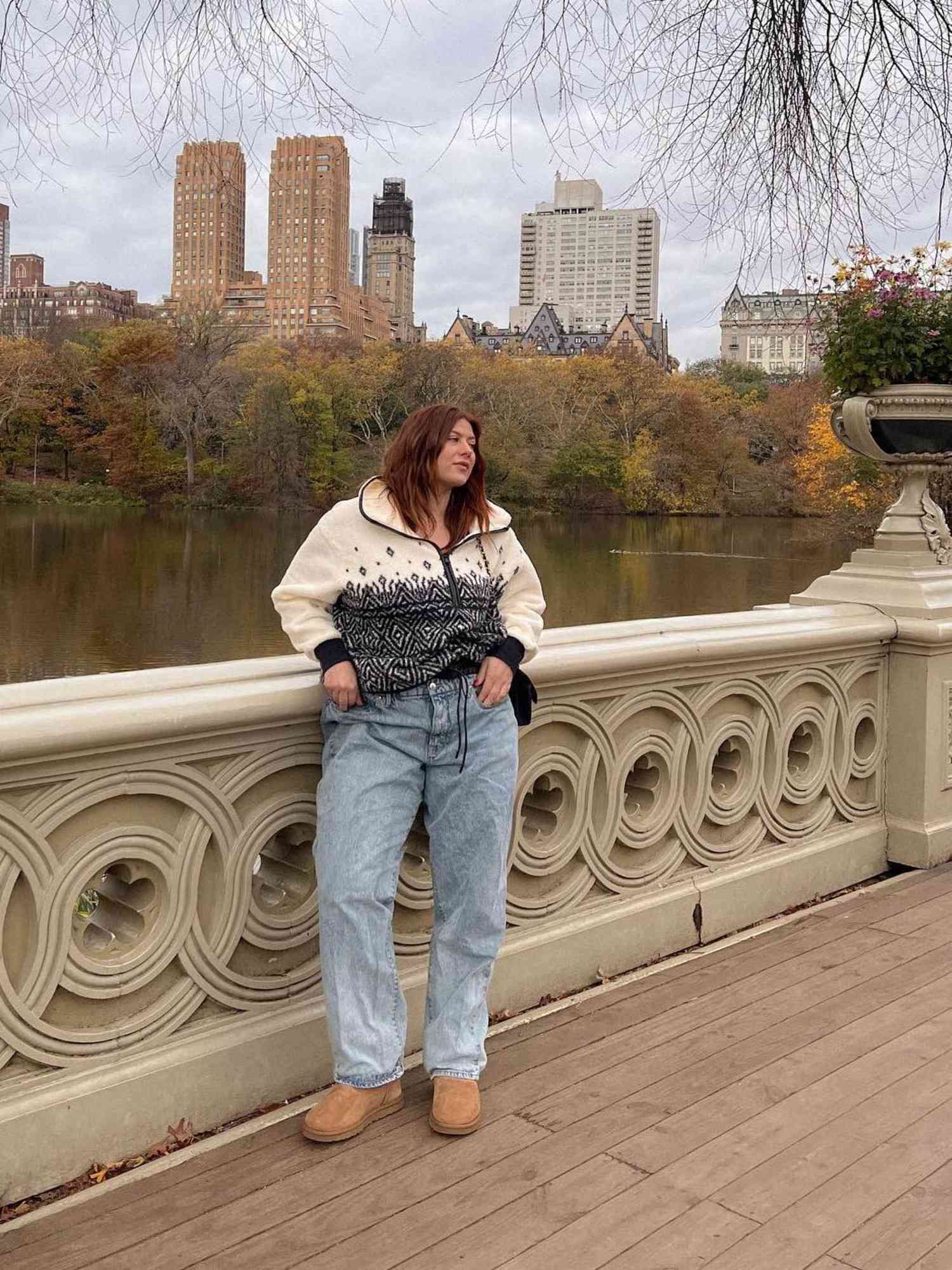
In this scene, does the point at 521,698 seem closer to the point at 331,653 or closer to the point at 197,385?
the point at 331,653

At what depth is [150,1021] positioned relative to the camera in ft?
7.70

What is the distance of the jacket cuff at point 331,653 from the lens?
238 centimetres

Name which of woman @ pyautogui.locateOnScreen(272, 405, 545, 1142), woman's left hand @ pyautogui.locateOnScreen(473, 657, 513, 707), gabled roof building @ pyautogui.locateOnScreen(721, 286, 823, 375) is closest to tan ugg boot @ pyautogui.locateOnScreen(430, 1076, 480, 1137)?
woman @ pyautogui.locateOnScreen(272, 405, 545, 1142)

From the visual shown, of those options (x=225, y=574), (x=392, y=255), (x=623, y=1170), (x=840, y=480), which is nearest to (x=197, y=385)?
(x=392, y=255)

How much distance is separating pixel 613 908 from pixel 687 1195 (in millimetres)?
1155

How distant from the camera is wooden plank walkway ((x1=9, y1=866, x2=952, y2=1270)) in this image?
2.00m

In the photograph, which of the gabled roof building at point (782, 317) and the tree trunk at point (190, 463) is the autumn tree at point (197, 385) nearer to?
the tree trunk at point (190, 463)

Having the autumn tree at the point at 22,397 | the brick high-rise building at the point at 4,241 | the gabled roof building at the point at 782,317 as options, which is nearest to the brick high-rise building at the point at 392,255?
the autumn tree at the point at 22,397

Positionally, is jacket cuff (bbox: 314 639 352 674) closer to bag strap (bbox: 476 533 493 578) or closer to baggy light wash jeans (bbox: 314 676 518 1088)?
baggy light wash jeans (bbox: 314 676 518 1088)

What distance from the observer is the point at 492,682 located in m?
2.41

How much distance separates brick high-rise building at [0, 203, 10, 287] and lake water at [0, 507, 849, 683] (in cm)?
2506

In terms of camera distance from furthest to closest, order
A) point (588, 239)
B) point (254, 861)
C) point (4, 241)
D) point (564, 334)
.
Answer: point (564, 334)
point (588, 239)
point (4, 241)
point (254, 861)

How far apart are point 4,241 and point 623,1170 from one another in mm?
2401

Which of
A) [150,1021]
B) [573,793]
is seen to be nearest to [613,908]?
[573,793]
